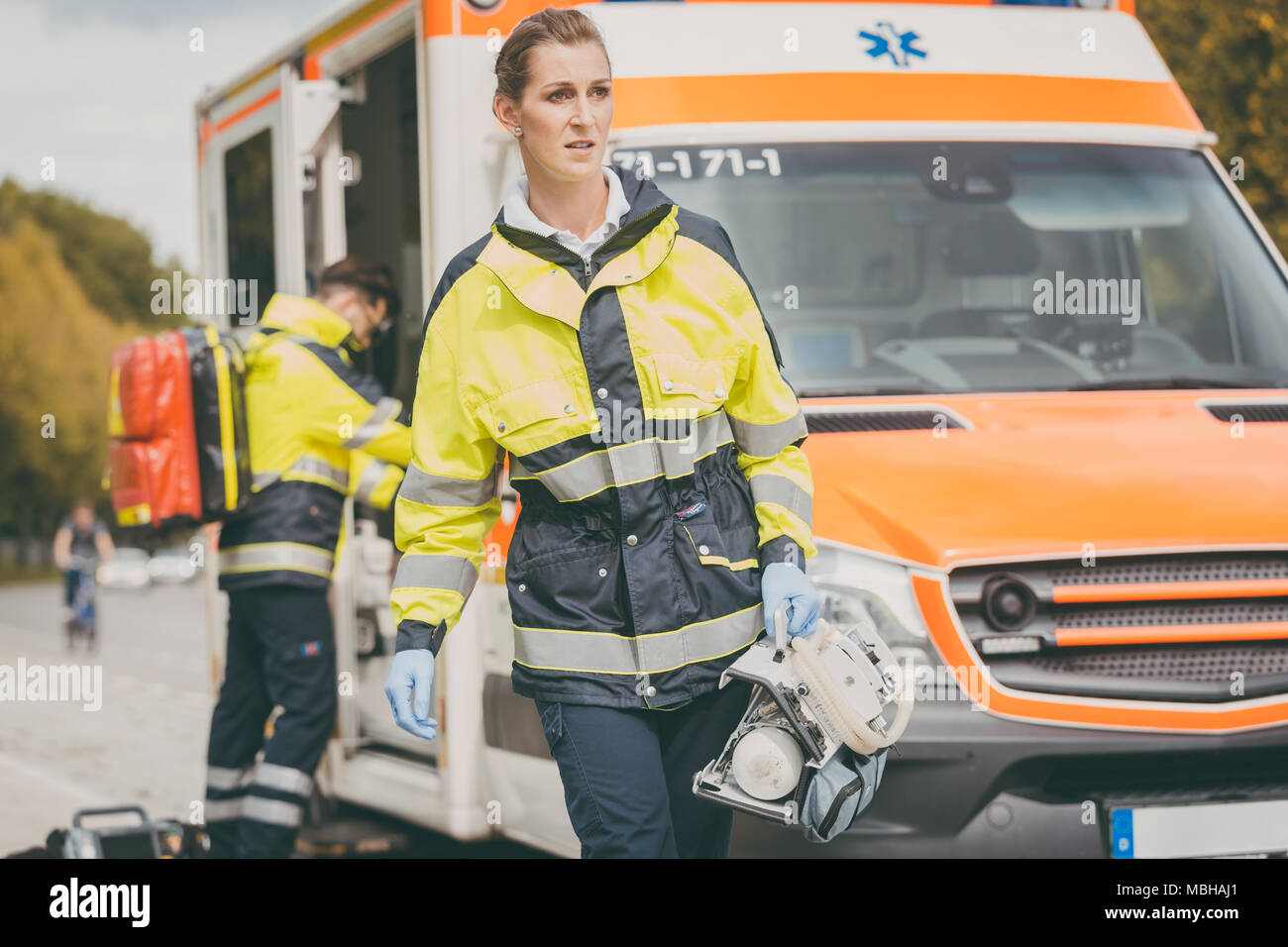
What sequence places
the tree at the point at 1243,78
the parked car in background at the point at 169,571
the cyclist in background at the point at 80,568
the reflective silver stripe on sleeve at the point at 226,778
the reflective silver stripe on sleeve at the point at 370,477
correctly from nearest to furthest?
the reflective silver stripe on sleeve at the point at 370,477 → the reflective silver stripe on sleeve at the point at 226,778 → the tree at the point at 1243,78 → the cyclist in background at the point at 80,568 → the parked car in background at the point at 169,571

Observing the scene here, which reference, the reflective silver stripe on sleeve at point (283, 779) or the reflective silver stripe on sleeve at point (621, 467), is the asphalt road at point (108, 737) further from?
the reflective silver stripe on sleeve at point (621, 467)

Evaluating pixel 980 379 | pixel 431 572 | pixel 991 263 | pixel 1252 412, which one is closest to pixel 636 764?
pixel 431 572

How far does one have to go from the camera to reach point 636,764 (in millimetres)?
3285

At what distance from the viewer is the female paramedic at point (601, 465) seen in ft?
10.7

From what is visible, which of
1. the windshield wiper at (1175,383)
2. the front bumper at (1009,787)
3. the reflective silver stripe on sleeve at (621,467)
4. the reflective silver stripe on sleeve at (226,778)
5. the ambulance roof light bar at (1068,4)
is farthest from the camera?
the reflective silver stripe on sleeve at (226,778)

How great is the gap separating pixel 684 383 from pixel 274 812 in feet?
9.30

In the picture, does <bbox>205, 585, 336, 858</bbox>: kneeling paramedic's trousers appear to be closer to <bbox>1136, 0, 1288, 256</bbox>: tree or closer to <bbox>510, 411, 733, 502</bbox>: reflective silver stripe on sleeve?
<bbox>510, 411, 733, 502</bbox>: reflective silver stripe on sleeve

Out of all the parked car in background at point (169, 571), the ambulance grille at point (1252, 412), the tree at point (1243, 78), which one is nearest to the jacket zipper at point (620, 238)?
the ambulance grille at point (1252, 412)

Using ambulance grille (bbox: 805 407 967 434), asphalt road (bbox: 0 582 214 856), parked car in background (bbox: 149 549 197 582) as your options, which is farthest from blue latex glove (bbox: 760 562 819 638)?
parked car in background (bbox: 149 549 197 582)

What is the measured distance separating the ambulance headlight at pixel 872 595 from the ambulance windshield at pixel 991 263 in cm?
63

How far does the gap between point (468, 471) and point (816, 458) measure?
115 cm
